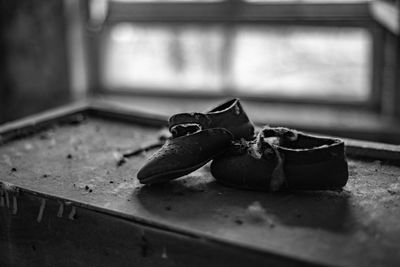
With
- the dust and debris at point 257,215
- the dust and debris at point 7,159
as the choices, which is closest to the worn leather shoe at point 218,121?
the dust and debris at point 257,215

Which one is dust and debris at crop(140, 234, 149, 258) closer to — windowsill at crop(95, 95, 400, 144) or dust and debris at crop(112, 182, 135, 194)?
dust and debris at crop(112, 182, 135, 194)

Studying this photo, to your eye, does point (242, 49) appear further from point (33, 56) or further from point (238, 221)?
point (238, 221)

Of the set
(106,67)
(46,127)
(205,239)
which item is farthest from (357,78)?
(205,239)

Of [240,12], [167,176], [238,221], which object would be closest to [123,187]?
[167,176]

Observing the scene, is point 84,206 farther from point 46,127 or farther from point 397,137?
point 397,137

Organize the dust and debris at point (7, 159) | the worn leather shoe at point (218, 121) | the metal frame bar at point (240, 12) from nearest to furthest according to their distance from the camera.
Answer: the worn leather shoe at point (218, 121)
the dust and debris at point (7, 159)
the metal frame bar at point (240, 12)

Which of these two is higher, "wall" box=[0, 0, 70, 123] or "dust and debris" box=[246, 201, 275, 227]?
"wall" box=[0, 0, 70, 123]

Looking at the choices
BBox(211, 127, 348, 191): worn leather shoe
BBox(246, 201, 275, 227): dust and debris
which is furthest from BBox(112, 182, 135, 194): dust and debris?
BBox(246, 201, 275, 227): dust and debris

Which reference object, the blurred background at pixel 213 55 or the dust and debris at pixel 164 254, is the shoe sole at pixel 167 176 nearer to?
the dust and debris at pixel 164 254
